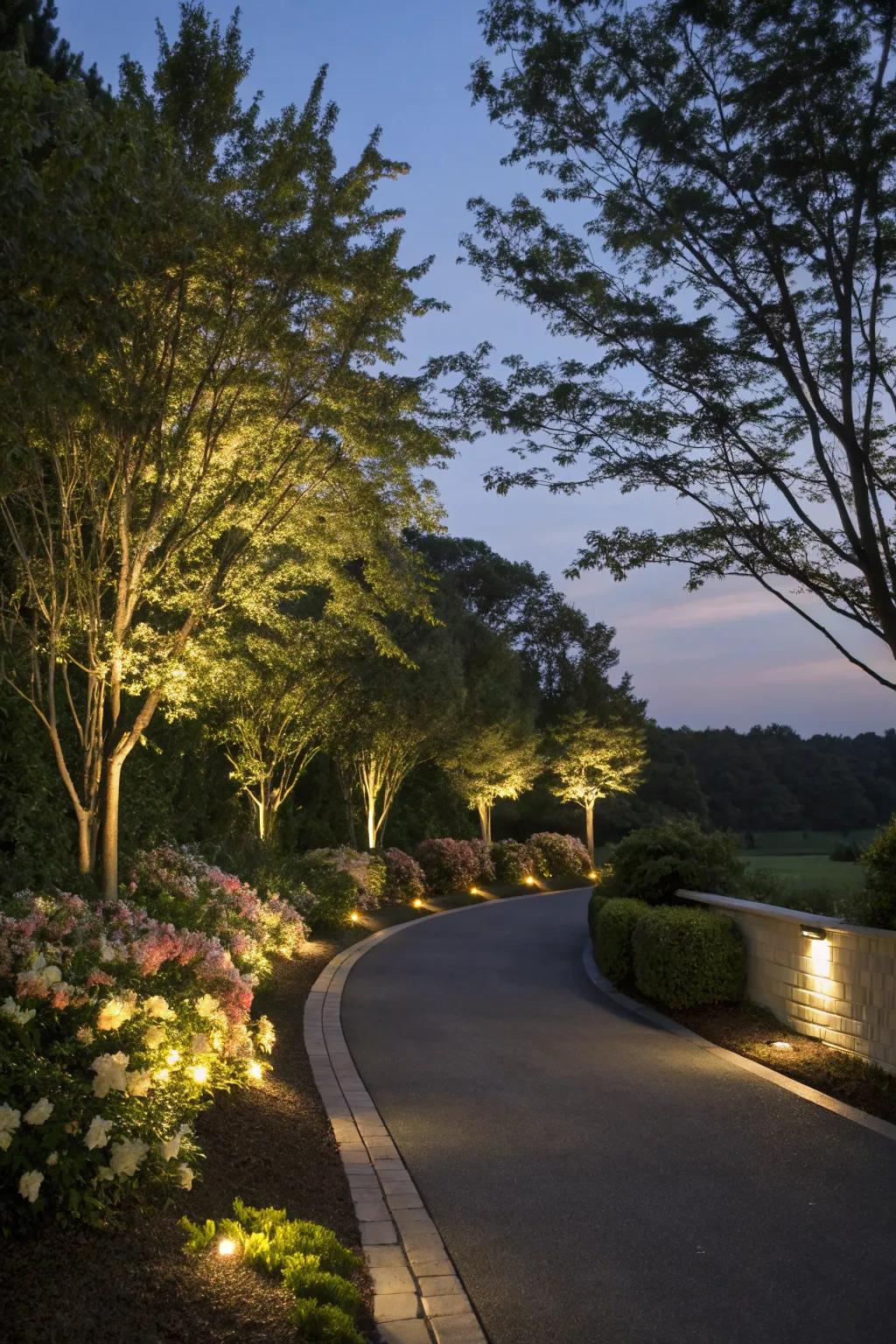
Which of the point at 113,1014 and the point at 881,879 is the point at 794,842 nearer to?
the point at 881,879

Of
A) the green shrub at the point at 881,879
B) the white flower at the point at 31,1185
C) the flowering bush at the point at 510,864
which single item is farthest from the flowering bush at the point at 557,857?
the white flower at the point at 31,1185

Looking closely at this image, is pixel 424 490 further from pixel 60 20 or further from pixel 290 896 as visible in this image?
pixel 60 20

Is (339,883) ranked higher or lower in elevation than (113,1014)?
lower

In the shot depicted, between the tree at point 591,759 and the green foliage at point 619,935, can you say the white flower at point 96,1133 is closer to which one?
the green foliage at point 619,935

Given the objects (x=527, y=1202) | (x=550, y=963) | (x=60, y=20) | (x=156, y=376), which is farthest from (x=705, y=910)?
(x=60, y=20)

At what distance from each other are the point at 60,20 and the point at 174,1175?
13.8 meters

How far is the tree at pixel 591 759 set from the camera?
34406mm

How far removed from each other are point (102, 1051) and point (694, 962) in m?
6.19

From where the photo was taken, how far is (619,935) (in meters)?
10.9

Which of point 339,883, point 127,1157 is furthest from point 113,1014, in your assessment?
point 339,883

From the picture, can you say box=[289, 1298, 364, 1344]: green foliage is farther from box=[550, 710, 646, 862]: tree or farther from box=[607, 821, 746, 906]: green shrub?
box=[550, 710, 646, 862]: tree

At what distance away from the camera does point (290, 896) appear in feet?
48.3

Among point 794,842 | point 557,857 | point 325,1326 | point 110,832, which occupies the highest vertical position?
point 110,832

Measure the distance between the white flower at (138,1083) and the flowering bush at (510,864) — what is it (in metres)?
23.0
